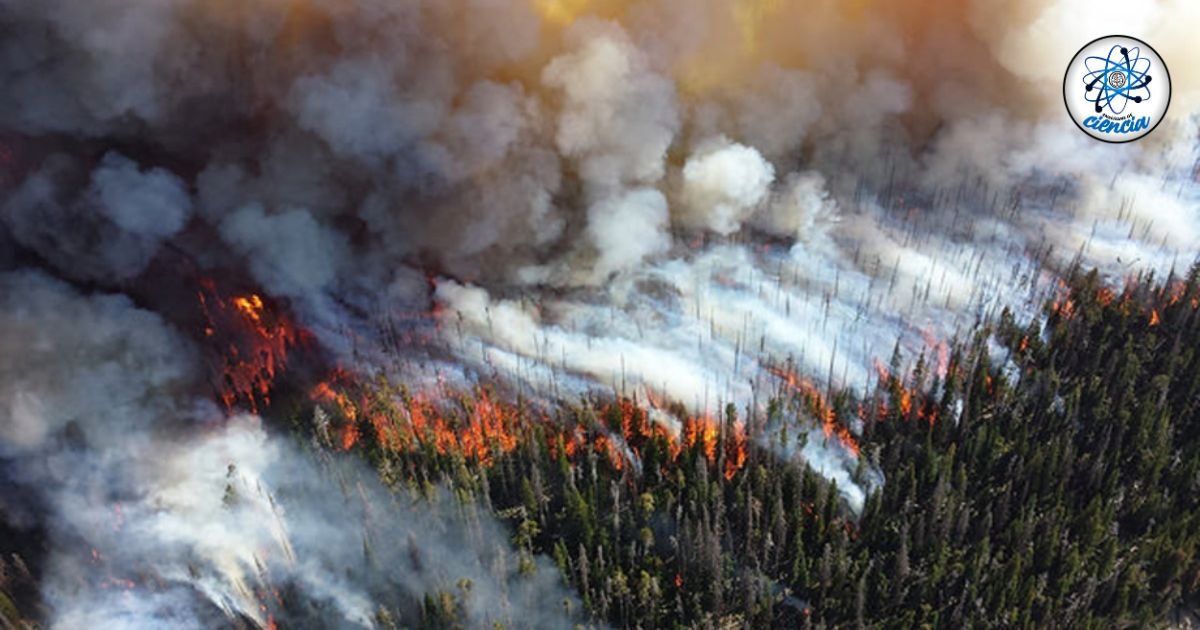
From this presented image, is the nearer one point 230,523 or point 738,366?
point 230,523

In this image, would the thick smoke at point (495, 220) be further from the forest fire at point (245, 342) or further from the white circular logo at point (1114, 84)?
the white circular logo at point (1114, 84)

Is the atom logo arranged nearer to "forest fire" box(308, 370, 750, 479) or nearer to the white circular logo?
the white circular logo

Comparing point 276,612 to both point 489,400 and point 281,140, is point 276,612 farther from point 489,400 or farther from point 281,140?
point 281,140

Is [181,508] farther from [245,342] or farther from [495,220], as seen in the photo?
[495,220]

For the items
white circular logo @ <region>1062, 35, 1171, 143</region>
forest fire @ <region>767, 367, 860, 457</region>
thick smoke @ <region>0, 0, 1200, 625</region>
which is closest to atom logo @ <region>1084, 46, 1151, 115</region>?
white circular logo @ <region>1062, 35, 1171, 143</region>

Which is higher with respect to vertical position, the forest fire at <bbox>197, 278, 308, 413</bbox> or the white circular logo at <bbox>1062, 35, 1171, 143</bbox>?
the white circular logo at <bbox>1062, 35, 1171, 143</bbox>

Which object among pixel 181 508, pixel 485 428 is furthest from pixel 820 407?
pixel 181 508

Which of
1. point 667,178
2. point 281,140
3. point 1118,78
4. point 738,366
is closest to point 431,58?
point 281,140
